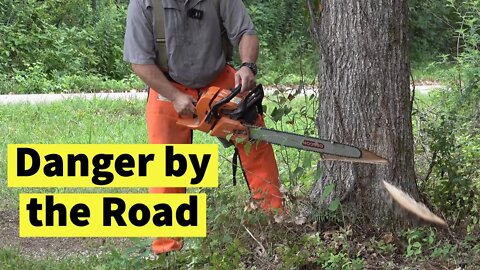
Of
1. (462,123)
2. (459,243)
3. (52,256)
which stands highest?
(462,123)

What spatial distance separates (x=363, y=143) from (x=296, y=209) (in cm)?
60

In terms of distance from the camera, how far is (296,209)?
5016mm

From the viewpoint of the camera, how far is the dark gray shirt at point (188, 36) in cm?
503

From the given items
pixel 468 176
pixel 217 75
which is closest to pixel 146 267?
pixel 217 75

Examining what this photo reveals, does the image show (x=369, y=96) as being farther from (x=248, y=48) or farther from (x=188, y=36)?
(x=188, y=36)

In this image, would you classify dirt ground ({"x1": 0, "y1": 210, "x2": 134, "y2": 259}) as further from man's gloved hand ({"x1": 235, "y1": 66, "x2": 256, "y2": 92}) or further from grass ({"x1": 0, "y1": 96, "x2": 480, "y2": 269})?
man's gloved hand ({"x1": 235, "y1": 66, "x2": 256, "y2": 92})

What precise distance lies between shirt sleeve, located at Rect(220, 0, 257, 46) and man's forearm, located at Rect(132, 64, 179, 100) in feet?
1.76

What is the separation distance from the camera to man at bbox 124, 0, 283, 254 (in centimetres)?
501

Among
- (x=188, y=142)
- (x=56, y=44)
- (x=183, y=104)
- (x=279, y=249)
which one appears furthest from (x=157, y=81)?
(x=56, y=44)

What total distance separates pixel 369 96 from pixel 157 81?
49.5 inches

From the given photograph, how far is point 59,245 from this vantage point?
230 inches

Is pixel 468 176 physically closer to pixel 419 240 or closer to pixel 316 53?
pixel 419 240

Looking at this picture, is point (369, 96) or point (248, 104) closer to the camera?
point (369, 96)

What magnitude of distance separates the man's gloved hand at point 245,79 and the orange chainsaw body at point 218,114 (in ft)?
0.27
